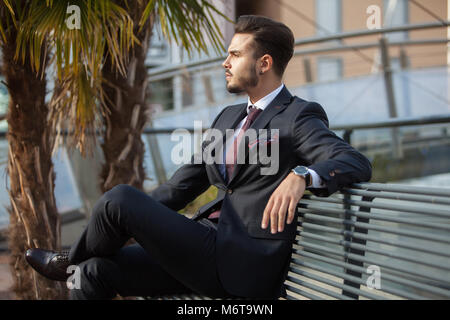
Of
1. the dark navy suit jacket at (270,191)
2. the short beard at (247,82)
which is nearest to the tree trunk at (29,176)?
the short beard at (247,82)

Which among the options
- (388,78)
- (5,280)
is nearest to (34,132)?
(5,280)

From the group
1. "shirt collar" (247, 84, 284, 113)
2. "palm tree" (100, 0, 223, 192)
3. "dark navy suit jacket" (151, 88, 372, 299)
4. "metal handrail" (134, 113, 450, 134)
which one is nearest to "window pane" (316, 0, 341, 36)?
"metal handrail" (134, 113, 450, 134)

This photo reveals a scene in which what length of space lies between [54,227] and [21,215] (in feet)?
0.77

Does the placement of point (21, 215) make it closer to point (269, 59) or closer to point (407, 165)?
point (269, 59)

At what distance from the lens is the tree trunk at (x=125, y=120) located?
12.4 ft

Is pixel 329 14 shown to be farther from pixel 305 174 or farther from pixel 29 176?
pixel 305 174

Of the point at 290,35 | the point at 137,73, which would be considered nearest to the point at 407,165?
the point at 137,73

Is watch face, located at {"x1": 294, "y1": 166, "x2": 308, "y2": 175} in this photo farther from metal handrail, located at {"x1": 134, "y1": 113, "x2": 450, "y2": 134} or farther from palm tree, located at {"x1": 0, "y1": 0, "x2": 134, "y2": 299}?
metal handrail, located at {"x1": 134, "y1": 113, "x2": 450, "y2": 134}

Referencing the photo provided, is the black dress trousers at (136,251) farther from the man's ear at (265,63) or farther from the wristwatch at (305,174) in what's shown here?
the man's ear at (265,63)

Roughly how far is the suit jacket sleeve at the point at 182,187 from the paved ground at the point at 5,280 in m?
2.34

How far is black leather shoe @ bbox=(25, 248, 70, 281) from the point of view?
101 inches

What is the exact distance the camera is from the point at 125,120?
150 inches

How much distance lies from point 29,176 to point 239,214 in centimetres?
172

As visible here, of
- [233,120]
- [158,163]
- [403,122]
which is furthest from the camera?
[158,163]
